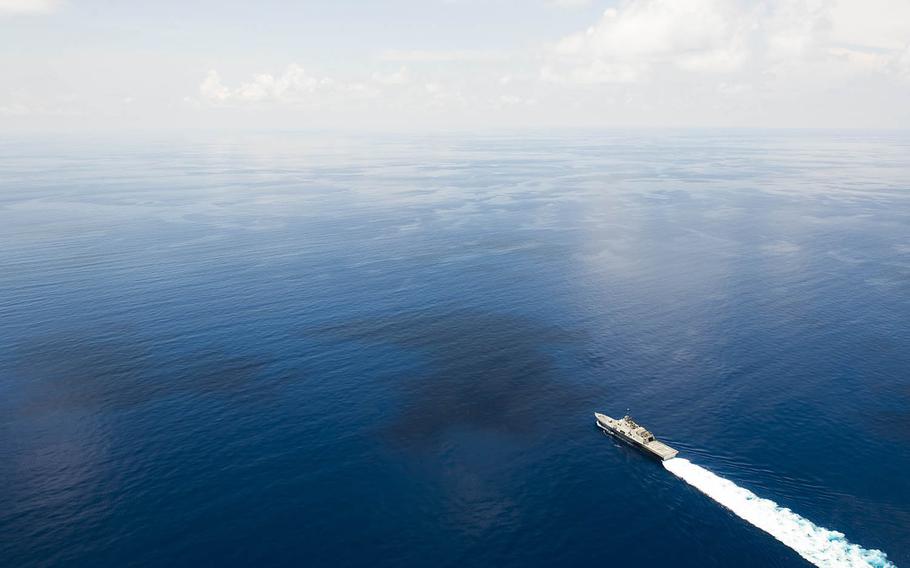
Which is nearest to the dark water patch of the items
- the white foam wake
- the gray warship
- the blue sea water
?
the blue sea water

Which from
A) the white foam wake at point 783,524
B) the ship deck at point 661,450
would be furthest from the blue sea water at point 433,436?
the ship deck at point 661,450

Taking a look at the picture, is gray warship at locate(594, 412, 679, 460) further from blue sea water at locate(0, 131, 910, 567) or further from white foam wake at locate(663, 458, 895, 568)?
blue sea water at locate(0, 131, 910, 567)

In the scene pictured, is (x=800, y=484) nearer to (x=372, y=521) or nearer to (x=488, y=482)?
(x=488, y=482)

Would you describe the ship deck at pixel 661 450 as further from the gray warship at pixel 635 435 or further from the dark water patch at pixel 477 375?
the dark water patch at pixel 477 375

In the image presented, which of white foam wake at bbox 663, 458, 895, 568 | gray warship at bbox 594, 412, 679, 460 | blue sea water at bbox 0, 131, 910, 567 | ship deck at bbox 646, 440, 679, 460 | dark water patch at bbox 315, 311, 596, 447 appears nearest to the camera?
white foam wake at bbox 663, 458, 895, 568

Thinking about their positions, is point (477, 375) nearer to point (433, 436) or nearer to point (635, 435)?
point (433, 436)

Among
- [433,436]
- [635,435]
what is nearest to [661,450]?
[635,435]
